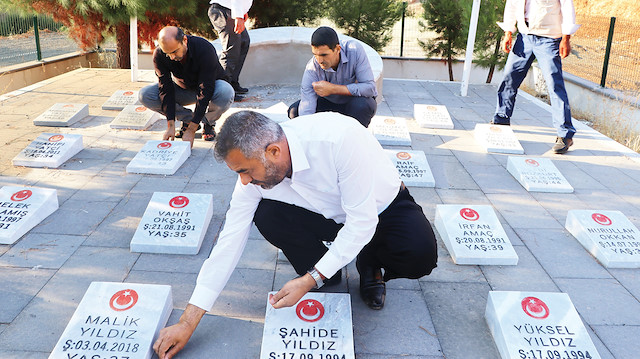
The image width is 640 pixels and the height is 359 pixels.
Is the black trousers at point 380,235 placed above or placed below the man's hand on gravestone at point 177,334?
above

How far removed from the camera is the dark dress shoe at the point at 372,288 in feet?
9.39

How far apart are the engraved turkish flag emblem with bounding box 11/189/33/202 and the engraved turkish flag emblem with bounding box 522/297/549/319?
3473mm

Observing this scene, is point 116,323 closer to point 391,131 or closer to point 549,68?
point 391,131

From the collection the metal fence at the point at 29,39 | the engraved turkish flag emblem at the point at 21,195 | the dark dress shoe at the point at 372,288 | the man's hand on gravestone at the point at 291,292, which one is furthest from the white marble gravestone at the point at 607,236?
the metal fence at the point at 29,39

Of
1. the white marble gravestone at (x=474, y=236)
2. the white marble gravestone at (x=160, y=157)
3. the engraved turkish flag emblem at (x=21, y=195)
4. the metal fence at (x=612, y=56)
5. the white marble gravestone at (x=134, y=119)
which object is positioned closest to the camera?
the white marble gravestone at (x=474, y=236)

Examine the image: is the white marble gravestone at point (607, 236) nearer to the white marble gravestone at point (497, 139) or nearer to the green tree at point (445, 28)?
the white marble gravestone at point (497, 139)

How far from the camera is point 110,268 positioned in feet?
10.5

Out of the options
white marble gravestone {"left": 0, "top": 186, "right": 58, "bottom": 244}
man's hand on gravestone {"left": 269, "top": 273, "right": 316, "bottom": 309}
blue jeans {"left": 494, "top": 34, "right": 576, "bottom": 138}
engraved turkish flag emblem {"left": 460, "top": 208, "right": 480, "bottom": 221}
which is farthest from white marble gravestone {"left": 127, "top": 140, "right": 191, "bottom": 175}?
blue jeans {"left": 494, "top": 34, "right": 576, "bottom": 138}

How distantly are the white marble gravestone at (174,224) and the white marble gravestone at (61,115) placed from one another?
10.2ft

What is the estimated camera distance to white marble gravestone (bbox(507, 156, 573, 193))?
182 inches

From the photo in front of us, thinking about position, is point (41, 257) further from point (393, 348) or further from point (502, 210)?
point (502, 210)

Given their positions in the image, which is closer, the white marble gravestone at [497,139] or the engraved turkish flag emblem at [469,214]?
the engraved turkish flag emblem at [469,214]

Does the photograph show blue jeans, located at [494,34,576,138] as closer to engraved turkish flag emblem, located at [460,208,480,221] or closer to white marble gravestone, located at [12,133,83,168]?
engraved turkish flag emblem, located at [460,208,480,221]

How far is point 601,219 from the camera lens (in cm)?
376
